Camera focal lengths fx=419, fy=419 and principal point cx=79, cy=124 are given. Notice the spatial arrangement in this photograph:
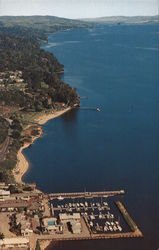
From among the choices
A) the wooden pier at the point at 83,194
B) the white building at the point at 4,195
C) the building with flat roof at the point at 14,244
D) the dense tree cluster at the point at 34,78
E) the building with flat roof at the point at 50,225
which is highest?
the dense tree cluster at the point at 34,78

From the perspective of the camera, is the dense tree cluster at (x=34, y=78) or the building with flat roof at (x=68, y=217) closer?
the building with flat roof at (x=68, y=217)

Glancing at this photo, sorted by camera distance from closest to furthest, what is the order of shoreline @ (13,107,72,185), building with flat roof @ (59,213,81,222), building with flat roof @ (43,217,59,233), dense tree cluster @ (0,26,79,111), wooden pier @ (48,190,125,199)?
1. building with flat roof @ (43,217,59,233)
2. building with flat roof @ (59,213,81,222)
3. wooden pier @ (48,190,125,199)
4. shoreline @ (13,107,72,185)
5. dense tree cluster @ (0,26,79,111)

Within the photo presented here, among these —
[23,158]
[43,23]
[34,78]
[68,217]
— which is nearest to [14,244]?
[68,217]

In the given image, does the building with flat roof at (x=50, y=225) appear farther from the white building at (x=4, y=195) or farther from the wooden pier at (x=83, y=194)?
the white building at (x=4, y=195)

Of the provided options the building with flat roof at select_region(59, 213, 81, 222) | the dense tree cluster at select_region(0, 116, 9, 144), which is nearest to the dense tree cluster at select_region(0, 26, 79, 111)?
the dense tree cluster at select_region(0, 116, 9, 144)

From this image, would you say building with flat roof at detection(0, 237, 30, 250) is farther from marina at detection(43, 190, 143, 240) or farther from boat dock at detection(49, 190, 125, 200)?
boat dock at detection(49, 190, 125, 200)

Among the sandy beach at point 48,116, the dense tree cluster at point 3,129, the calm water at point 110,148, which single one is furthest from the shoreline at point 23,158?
the dense tree cluster at point 3,129

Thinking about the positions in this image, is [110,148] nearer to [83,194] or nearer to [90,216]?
[83,194]

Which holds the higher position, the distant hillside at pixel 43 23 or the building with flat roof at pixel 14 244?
the distant hillside at pixel 43 23
